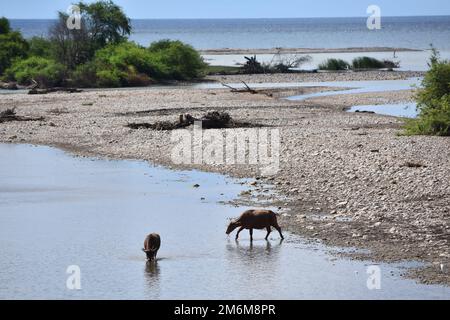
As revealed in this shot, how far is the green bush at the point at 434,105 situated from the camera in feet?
90.1

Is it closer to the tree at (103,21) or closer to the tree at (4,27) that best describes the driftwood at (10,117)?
the tree at (103,21)

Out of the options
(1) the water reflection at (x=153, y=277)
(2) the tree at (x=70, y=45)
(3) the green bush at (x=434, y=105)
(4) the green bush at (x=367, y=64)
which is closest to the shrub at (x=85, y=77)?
(2) the tree at (x=70, y=45)

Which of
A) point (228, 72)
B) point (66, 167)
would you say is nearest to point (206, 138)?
point (66, 167)

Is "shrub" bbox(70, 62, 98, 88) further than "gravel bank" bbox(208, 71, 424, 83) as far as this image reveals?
No

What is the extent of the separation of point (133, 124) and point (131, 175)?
8998 millimetres

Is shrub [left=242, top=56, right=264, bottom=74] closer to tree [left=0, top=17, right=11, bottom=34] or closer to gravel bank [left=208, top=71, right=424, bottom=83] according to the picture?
gravel bank [left=208, top=71, right=424, bottom=83]

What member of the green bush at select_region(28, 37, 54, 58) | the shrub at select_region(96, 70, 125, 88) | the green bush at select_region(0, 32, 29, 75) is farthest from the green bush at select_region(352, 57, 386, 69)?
the green bush at select_region(0, 32, 29, 75)

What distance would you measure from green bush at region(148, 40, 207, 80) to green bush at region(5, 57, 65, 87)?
713cm

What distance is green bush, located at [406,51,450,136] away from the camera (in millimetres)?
27453
